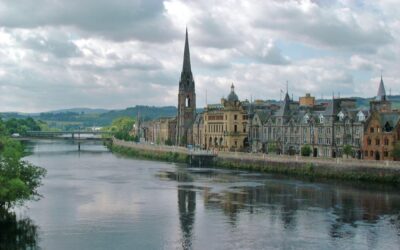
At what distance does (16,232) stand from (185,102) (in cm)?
12566

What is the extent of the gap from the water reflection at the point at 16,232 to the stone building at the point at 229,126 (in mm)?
84888

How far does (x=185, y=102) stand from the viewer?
178125 millimetres

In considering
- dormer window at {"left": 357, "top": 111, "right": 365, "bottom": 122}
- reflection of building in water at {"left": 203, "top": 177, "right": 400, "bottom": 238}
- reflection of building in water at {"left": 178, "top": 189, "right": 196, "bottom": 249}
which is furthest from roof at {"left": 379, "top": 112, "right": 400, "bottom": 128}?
reflection of building in water at {"left": 178, "top": 189, "right": 196, "bottom": 249}

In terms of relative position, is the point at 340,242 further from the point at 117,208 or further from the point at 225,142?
the point at 225,142

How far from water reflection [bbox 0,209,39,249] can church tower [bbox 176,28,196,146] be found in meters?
116

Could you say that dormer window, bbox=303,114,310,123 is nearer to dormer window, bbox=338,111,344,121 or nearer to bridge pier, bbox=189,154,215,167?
dormer window, bbox=338,111,344,121

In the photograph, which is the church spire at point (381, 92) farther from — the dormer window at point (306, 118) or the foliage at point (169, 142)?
the foliage at point (169, 142)

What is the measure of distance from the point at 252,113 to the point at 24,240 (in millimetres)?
96058

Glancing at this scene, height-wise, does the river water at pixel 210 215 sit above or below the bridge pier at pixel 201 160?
below

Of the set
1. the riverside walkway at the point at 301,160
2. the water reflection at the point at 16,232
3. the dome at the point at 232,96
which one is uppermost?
the dome at the point at 232,96

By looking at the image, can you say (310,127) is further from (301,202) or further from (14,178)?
(14,178)

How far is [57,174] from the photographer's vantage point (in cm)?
10706

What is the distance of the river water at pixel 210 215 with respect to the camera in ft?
169

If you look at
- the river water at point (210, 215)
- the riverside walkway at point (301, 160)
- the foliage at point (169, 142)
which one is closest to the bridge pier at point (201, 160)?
the riverside walkway at point (301, 160)
